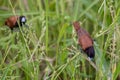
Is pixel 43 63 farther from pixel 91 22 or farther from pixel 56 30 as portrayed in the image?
pixel 91 22

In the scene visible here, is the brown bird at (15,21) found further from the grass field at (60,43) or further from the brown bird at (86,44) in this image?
the brown bird at (86,44)

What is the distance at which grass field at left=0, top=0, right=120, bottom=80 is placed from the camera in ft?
6.81

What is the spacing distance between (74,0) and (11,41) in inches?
30.7

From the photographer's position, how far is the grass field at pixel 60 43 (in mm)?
2076

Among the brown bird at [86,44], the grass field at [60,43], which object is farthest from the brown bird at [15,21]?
the brown bird at [86,44]

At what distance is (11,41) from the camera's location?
262 cm

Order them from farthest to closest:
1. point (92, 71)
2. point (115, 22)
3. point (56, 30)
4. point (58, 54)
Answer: point (56, 30) → point (92, 71) → point (58, 54) → point (115, 22)

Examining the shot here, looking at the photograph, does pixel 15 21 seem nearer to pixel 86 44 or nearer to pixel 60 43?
pixel 60 43

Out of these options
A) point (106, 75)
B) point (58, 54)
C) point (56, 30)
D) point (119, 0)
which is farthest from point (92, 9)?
point (106, 75)

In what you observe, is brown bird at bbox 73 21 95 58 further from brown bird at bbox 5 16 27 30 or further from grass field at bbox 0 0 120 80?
brown bird at bbox 5 16 27 30

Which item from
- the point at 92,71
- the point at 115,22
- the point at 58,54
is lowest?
the point at 92,71

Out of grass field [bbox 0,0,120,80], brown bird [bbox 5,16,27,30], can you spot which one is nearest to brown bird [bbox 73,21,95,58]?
grass field [bbox 0,0,120,80]

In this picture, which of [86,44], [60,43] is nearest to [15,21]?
[60,43]

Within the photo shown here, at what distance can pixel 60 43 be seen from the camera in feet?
8.94
